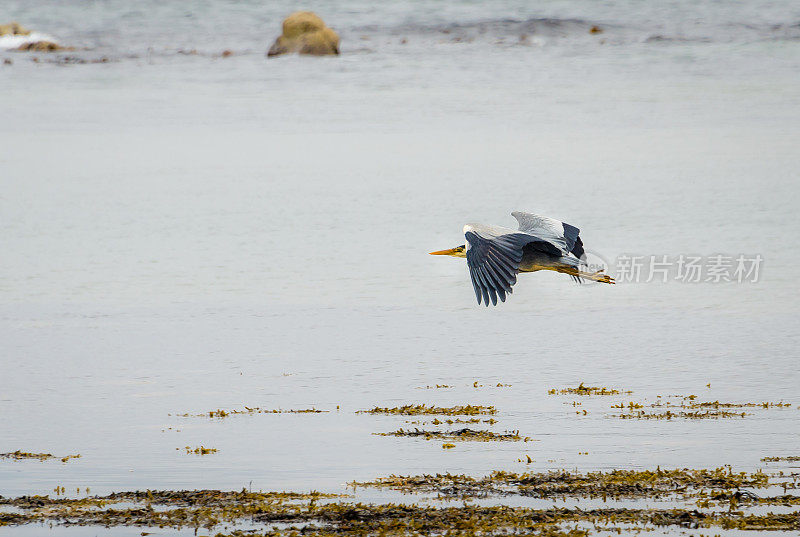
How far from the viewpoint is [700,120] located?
3450 centimetres

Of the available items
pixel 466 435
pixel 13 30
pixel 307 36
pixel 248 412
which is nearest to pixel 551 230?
pixel 466 435

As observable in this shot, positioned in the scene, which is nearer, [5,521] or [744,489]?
[5,521]

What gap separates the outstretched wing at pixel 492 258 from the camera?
430 inches

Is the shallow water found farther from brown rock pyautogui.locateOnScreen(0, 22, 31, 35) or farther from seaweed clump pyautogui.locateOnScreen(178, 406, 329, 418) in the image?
brown rock pyautogui.locateOnScreen(0, 22, 31, 35)

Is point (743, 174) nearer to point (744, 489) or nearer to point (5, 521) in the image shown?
point (744, 489)

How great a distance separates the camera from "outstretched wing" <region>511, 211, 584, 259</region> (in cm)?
1265

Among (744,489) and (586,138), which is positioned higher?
(586,138)

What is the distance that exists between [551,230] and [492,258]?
179cm

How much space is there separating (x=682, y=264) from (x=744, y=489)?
32.9 feet

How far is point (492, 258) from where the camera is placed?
11266 millimetres

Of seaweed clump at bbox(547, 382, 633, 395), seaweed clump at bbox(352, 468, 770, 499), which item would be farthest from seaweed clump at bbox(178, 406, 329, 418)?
seaweed clump at bbox(352, 468, 770, 499)

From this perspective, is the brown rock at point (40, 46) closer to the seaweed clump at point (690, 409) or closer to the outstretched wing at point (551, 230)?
the outstretched wing at point (551, 230)

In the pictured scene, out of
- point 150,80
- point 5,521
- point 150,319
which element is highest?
point 150,80

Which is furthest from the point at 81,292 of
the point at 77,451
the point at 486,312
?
the point at 77,451
